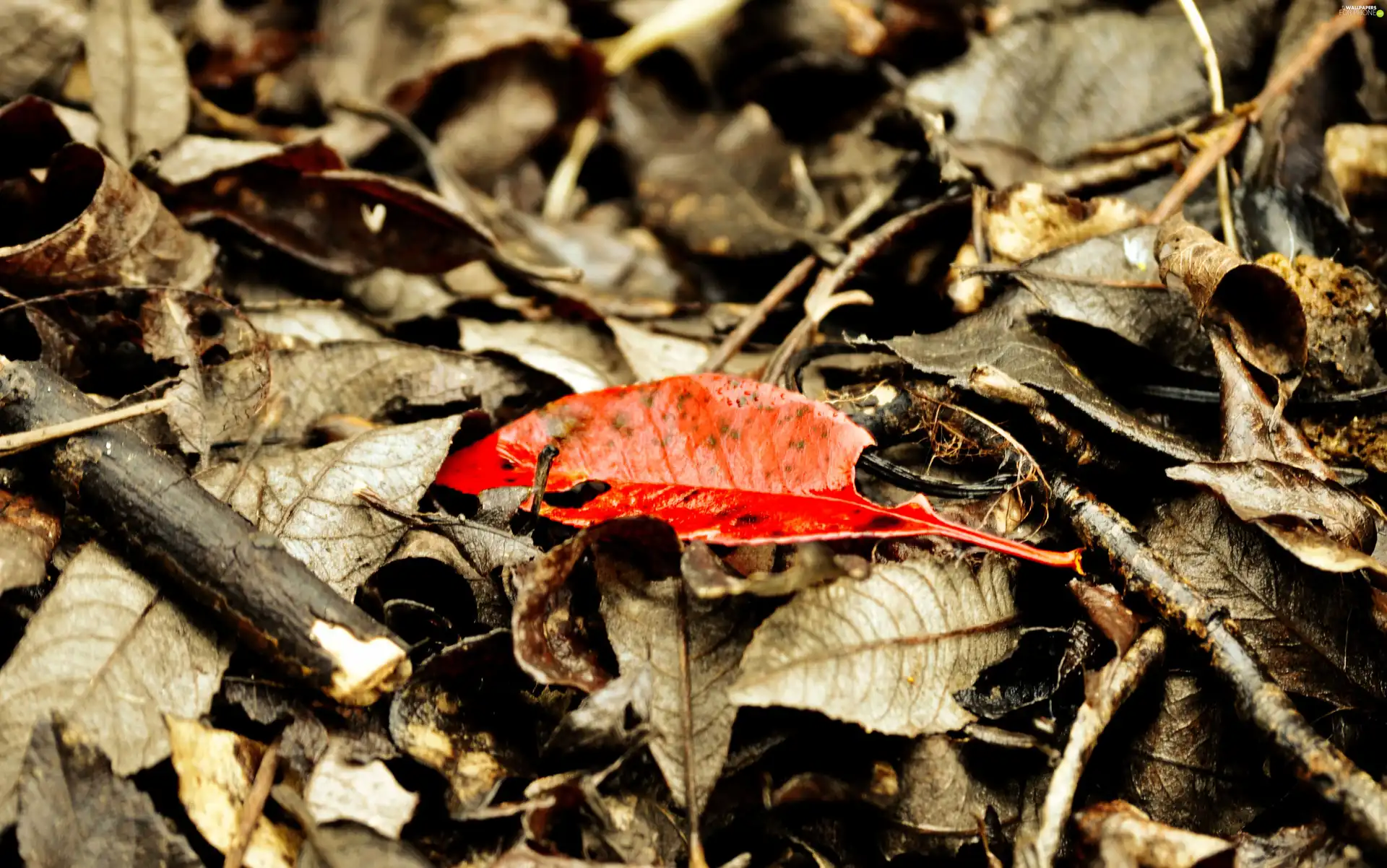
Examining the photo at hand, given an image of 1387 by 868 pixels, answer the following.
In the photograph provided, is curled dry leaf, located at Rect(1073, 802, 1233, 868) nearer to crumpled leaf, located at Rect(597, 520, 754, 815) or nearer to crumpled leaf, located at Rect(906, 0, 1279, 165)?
crumpled leaf, located at Rect(597, 520, 754, 815)

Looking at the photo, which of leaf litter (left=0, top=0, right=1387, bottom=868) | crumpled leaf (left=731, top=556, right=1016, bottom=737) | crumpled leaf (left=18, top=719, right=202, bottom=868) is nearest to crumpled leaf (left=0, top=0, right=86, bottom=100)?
leaf litter (left=0, top=0, right=1387, bottom=868)

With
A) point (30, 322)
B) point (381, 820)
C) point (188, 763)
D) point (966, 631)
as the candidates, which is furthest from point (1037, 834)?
point (30, 322)

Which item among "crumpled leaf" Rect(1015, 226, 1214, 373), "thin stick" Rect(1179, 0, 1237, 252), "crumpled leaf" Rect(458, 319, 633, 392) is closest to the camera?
"crumpled leaf" Rect(1015, 226, 1214, 373)

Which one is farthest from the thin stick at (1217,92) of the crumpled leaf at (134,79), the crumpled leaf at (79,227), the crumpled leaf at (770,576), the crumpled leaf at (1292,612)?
the crumpled leaf at (134,79)

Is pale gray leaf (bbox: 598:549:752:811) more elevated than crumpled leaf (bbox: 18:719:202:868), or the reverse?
pale gray leaf (bbox: 598:549:752:811)

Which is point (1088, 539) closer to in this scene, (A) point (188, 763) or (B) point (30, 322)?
(A) point (188, 763)
